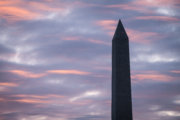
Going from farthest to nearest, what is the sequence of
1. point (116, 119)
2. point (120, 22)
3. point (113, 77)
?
point (120, 22)
point (113, 77)
point (116, 119)

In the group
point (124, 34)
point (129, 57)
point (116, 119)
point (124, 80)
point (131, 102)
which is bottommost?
point (116, 119)

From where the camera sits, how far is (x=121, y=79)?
34.7 meters

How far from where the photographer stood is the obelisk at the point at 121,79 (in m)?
34.0

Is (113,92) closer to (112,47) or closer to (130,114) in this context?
(130,114)

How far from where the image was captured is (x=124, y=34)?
36594 millimetres

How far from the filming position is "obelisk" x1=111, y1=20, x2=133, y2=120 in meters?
34.0

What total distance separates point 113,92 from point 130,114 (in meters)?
3.50

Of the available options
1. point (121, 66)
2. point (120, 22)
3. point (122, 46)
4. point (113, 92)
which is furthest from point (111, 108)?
point (120, 22)

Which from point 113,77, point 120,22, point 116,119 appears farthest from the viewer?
point 120,22

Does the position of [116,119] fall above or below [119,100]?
below

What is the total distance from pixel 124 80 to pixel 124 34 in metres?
6.28

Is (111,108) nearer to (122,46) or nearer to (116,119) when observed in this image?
(116,119)

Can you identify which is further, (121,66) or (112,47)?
(112,47)

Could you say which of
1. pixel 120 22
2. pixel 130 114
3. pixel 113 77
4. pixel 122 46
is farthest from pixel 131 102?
pixel 120 22
